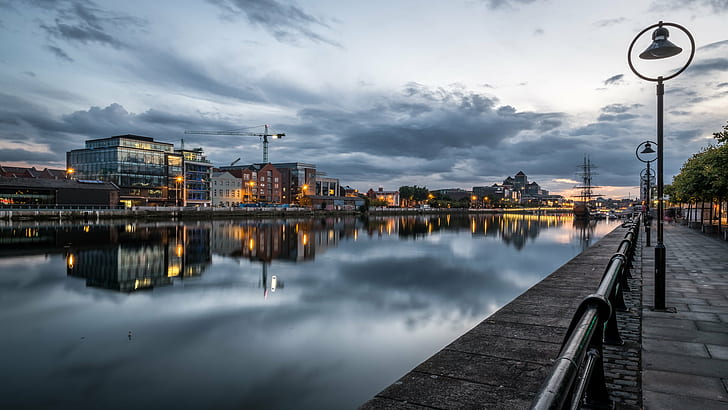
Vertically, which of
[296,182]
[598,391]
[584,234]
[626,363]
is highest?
[296,182]

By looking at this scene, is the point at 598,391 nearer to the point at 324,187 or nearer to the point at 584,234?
the point at 584,234

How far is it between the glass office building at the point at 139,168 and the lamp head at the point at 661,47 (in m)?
105

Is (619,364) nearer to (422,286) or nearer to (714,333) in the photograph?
(714,333)

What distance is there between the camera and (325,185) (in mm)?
193125

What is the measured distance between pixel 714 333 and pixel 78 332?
43.6 ft

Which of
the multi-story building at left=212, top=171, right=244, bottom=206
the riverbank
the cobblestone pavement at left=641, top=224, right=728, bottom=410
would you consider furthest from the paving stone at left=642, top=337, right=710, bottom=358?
the multi-story building at left=212, top=171, right=244, bottom=206

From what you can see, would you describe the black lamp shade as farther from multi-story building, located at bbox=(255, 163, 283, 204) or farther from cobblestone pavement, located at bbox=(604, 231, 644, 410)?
multi-story building, located at bbox=(255, 163, 283, 204)

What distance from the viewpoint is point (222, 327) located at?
10.5 m

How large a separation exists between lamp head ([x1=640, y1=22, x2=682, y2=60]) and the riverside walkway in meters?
5.32

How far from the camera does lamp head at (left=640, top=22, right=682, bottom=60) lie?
26.4 feet

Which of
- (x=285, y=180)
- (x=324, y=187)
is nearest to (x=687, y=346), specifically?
(x=285, y=180)

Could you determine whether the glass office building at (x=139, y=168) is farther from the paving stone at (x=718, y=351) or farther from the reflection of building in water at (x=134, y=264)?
the paving stone at (x=718, y=351)

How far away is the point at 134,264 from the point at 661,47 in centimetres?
2244

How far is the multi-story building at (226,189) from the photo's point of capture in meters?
118
